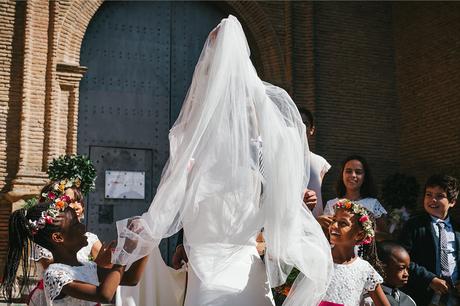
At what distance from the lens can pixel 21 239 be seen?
359 centimetres

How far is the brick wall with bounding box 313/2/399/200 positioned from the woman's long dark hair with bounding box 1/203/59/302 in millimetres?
8175

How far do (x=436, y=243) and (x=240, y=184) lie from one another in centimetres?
286

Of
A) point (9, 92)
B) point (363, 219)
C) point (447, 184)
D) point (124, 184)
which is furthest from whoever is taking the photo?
point (124, 184)

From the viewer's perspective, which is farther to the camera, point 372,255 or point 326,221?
point 372,255

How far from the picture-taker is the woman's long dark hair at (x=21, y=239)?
3.51m

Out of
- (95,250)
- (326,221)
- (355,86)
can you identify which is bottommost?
(95,250)

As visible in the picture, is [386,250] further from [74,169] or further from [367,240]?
[74,169]

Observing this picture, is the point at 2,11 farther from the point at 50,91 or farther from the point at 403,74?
the point at 403,74

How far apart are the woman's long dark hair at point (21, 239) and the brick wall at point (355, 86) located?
322 inches

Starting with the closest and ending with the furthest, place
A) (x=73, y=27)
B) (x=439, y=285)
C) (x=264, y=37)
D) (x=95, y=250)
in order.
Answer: (x=95, y=250), (x=439, y=285), (x=73, y=27), (x=264, y=37)

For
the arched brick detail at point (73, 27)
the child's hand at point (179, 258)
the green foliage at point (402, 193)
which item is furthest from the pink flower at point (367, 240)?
the arched brick detail at point (73, 27)

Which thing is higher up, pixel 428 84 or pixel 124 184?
pixel 428 84

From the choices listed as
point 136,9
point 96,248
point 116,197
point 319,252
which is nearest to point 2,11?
point 136,9

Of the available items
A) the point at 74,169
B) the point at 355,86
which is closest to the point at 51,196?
the point at 74,169
